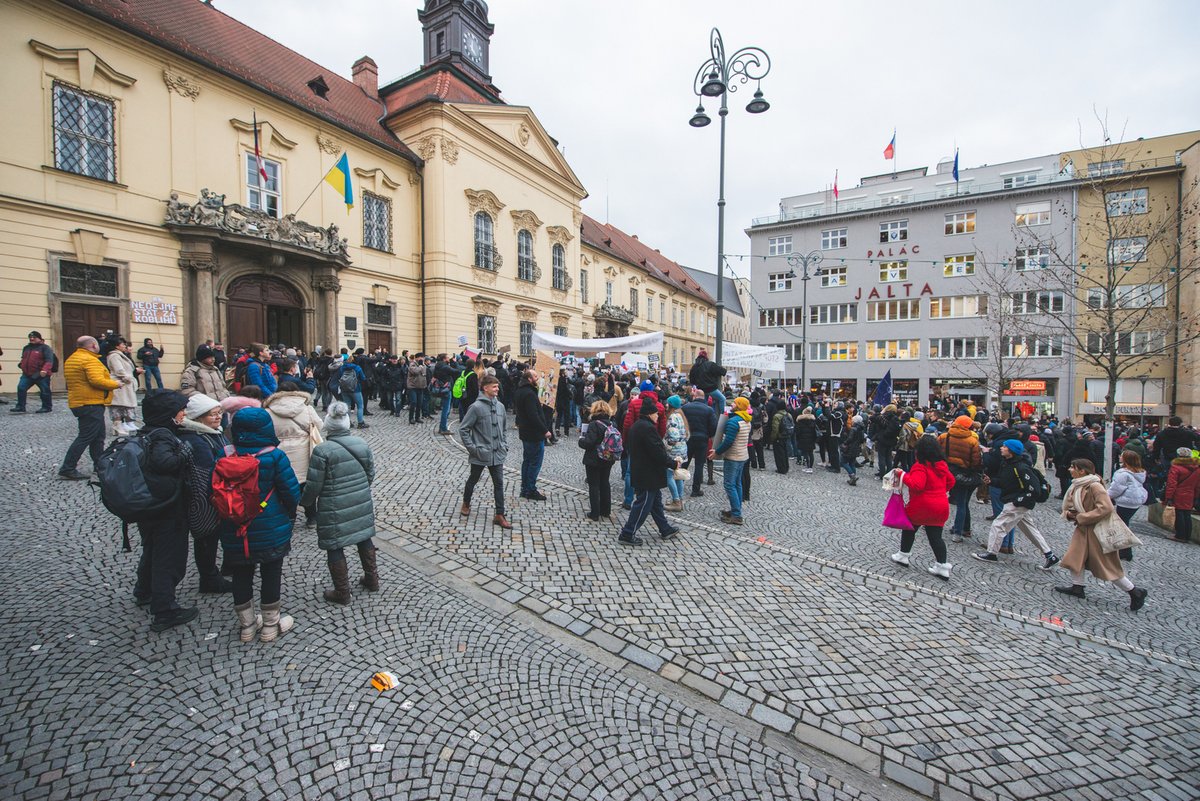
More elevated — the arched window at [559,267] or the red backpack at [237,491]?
the arched window at [559,267]

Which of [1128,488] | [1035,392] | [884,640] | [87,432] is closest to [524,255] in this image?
[87,432]

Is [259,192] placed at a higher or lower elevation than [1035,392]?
higher

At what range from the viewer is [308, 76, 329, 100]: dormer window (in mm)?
22500

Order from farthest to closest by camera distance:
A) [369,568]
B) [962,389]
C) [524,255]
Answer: [962,389] → [524,255] → [369,568]

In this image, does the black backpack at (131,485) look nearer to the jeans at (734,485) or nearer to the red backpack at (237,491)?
the red backpack at (237,491)

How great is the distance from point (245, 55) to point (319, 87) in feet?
9.79

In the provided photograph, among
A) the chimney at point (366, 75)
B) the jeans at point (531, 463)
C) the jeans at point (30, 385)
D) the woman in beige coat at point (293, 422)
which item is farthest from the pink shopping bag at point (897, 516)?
the chimney at point (366, 75)

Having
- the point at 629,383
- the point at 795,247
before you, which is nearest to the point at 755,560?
the point at 629,383

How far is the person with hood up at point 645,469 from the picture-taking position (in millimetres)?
6242

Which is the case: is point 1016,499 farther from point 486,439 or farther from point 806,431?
point 486,439

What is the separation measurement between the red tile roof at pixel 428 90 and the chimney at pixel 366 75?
542 millimetres

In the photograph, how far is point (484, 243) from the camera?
2714cm

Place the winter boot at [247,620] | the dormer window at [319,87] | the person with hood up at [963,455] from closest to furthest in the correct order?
the winter boot at [247,620] → the person with hood up at [963,455] → the dormer window at [319,87]

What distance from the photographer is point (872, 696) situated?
367 cm
